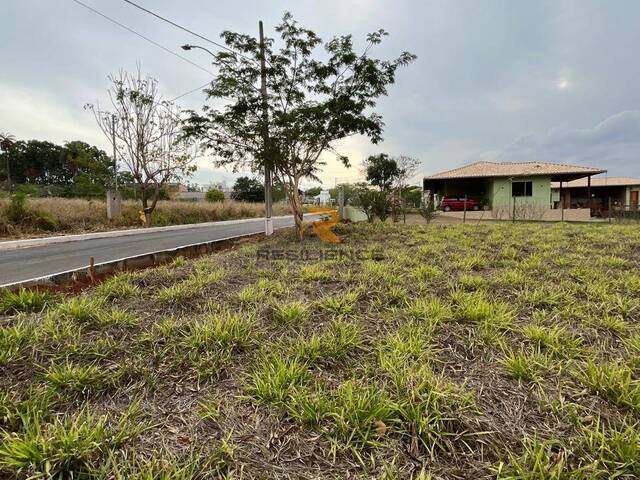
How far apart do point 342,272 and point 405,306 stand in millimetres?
1551

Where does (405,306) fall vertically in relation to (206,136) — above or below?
below

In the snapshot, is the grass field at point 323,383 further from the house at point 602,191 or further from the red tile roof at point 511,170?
the house at point 602,191

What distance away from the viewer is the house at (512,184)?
64.9ft

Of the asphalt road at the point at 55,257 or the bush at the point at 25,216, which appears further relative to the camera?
the bush at the point at 25,216

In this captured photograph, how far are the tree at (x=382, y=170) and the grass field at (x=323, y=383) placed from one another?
28727 mm

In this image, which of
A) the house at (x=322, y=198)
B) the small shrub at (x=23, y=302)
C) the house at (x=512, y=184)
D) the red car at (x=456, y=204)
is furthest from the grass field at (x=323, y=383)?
the red car at (x=456, y=204)

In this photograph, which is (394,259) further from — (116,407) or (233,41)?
(233,41)

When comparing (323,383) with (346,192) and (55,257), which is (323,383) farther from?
(346,192)

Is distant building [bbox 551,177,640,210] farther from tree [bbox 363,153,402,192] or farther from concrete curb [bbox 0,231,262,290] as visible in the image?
concrete curb [bbox 0,231,262,290]

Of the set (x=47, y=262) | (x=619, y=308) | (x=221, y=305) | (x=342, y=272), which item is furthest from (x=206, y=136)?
(x=619, y=308)

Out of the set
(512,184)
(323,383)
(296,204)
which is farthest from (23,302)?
(512,184)

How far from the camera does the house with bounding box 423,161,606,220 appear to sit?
1978cm

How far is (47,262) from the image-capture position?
636 cm

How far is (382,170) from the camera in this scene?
31.4 m
